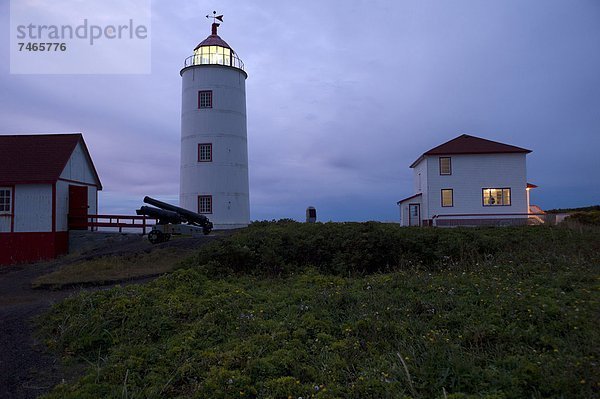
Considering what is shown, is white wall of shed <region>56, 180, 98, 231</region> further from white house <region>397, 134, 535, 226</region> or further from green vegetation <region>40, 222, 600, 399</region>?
white house <region>397, 134, 535, 226</region>

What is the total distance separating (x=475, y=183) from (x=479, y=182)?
0.91ft

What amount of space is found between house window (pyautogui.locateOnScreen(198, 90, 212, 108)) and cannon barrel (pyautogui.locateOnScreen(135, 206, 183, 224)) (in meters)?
10.3

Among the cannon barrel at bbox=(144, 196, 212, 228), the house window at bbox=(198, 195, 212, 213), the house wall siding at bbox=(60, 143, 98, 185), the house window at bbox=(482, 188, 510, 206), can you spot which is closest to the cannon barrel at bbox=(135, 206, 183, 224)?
the cannon barrel at bbox=(144, 196, 212, 228)

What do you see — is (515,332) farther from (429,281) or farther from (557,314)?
(429,281)

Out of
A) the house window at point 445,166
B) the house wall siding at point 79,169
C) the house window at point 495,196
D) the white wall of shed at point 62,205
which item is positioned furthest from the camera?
the house window at point 445,166

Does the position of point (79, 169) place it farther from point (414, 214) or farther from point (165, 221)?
point (414, 214)

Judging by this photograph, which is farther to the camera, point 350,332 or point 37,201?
point 37,201

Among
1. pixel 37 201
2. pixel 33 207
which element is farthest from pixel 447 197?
pixel 33 207

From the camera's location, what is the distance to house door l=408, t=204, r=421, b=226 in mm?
33219

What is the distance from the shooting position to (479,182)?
30.4m

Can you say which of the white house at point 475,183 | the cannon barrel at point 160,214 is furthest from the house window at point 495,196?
the cannon barrel at point 160,214

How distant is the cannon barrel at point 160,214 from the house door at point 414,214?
794 inches

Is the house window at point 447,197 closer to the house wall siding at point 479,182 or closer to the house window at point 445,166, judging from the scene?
the house wall siding at point 479,182

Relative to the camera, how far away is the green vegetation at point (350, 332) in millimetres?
4289
